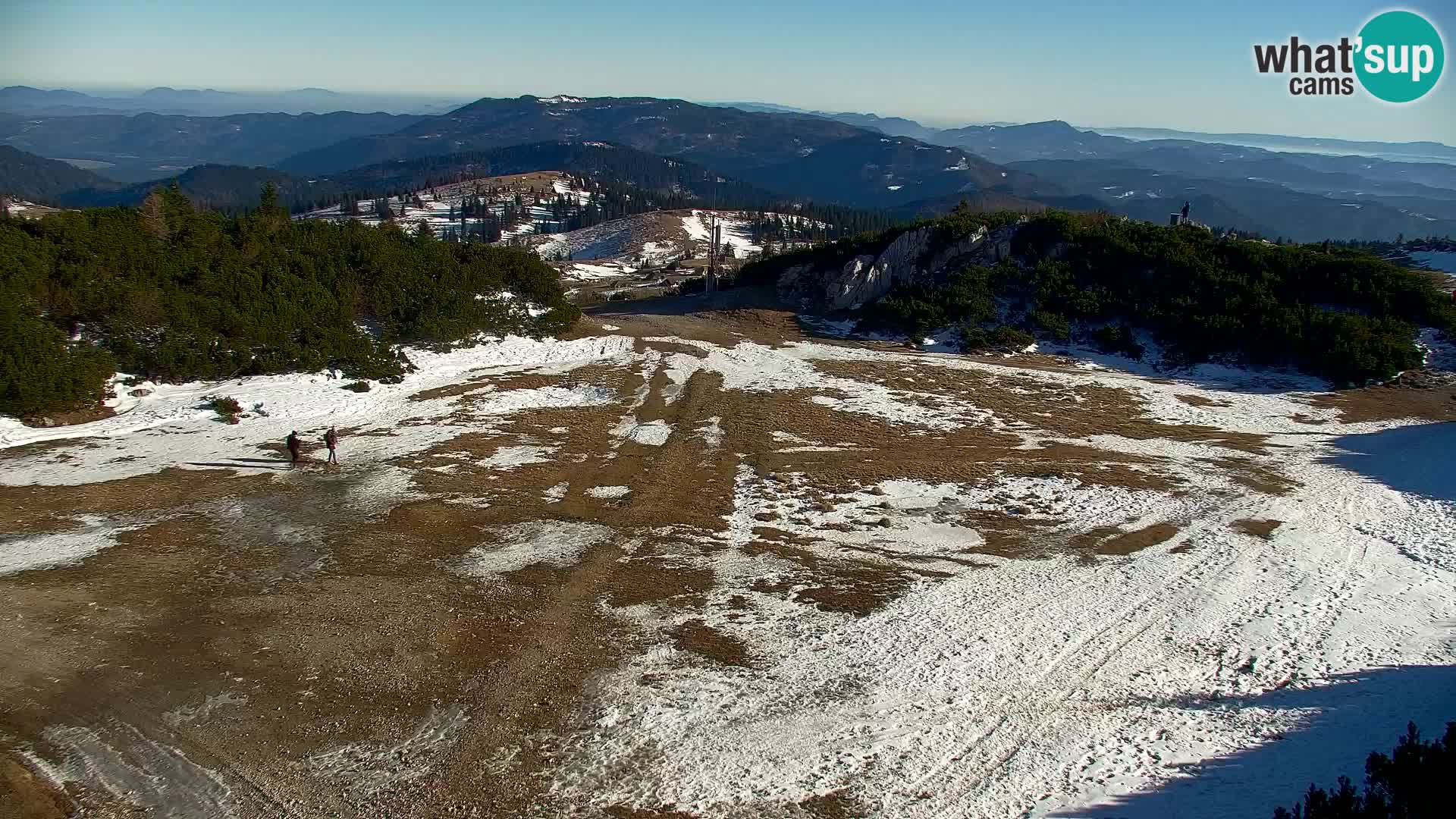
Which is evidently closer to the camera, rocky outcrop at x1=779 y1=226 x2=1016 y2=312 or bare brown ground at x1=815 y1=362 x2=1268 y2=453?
bare brown ground at x1=815 y1=362 x2=1268 y2=453

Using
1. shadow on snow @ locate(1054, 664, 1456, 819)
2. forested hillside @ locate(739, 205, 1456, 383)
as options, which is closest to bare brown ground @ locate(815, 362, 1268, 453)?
forested hillside @ locate(739, 205, 1456, 383)

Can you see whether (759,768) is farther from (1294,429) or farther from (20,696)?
(1294,429)

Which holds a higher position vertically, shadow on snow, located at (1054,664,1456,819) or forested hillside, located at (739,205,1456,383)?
forested hillside, located at (739,205,1456,383)

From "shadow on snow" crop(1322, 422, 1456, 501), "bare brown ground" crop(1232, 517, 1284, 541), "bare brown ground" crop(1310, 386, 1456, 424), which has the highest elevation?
"bare brown ground" crop(1310, 386, 1456, 424)

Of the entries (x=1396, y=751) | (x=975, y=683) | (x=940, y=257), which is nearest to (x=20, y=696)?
(x=975, y=683)

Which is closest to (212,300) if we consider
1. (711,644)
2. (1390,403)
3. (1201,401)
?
(711,644)

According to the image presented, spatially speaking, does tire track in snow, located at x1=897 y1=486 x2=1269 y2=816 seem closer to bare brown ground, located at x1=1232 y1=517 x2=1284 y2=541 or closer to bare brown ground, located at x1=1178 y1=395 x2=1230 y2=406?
bare brown ground, located at x1=1232 y1=517 x2=1284 y2=541

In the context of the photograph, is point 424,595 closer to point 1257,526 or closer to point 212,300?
point 1257,526
